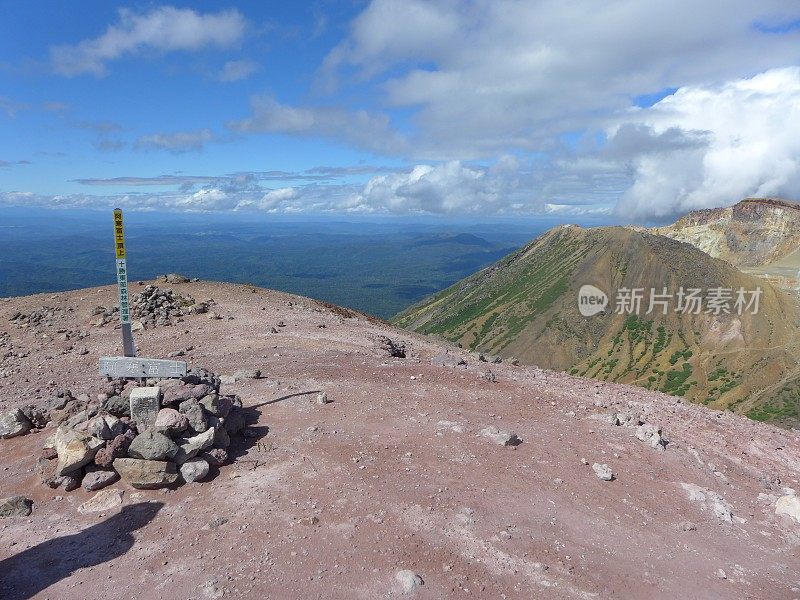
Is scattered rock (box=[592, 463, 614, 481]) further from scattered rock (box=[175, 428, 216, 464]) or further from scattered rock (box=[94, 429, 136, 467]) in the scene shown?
scattered rock (box=[94, 429, 136, 467])

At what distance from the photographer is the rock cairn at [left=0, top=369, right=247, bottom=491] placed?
10523 mm

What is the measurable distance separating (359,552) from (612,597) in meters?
4.24

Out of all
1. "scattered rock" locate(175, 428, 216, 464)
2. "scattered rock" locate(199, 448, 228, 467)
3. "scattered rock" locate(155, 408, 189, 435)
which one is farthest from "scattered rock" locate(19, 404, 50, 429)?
"scattered rock" locate(199, 448, 228, 467)

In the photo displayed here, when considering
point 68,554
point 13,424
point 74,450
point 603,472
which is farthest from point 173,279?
point 603,472

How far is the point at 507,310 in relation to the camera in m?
174

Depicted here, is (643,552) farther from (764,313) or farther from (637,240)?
(637,240)

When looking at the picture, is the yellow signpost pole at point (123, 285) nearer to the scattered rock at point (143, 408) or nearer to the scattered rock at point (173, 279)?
the scattered rock at point (143, 408)

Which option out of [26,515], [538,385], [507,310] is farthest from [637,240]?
[26,515]

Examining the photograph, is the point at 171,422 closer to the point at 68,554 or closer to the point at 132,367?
the point at 68,554

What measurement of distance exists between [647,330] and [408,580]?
153 meters

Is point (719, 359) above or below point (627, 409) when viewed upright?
below

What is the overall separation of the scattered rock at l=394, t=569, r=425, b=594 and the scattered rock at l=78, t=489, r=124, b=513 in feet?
19.3

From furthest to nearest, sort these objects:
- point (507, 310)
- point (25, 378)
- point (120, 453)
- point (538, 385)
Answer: point (507, 310) < point (25, 378) < point (538, 385) < point (120, 453)

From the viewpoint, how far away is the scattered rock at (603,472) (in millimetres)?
11602
